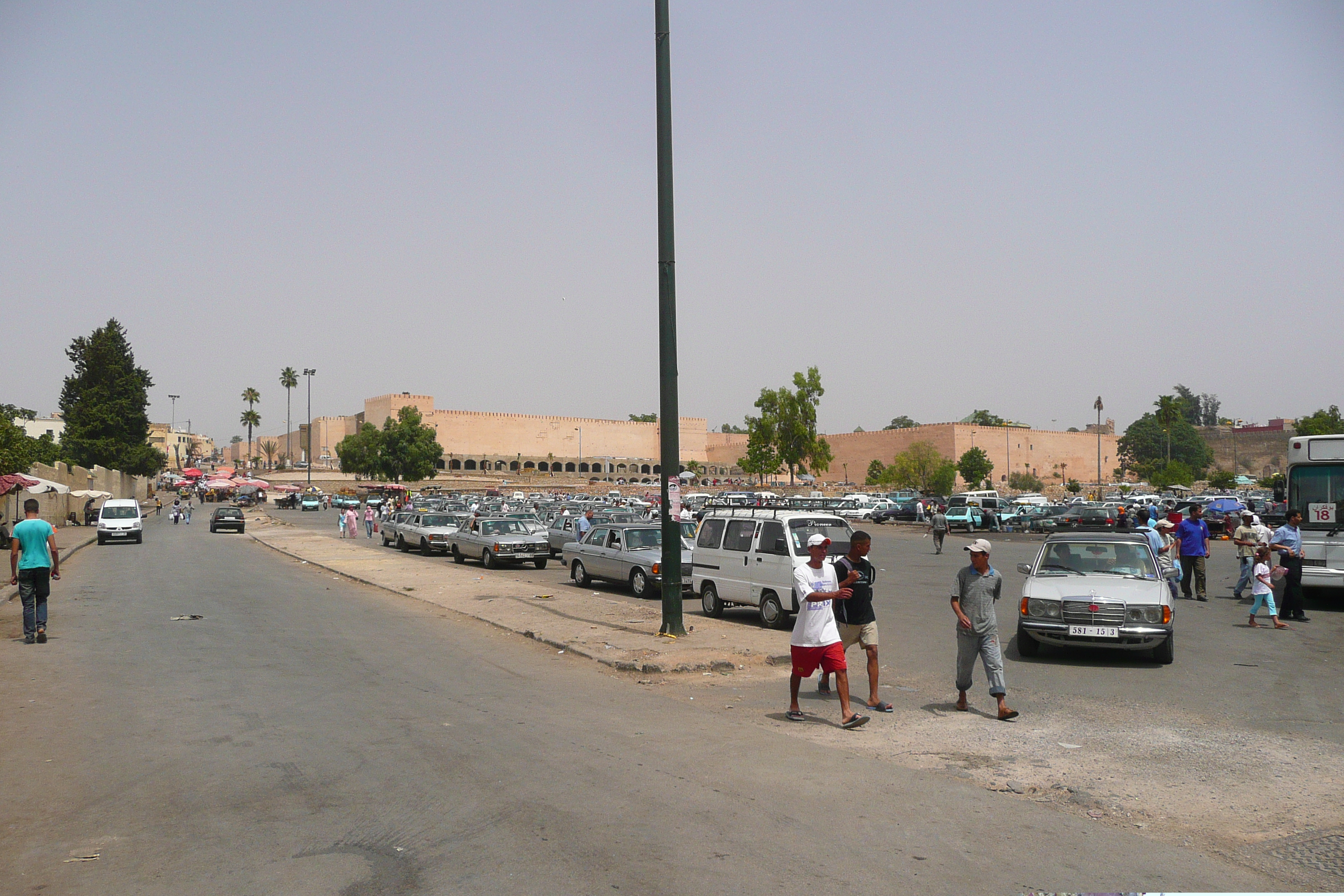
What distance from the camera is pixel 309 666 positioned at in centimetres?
1068

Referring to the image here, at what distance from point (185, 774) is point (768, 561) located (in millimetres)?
9553

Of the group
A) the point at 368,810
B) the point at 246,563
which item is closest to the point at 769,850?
the point at 368,810

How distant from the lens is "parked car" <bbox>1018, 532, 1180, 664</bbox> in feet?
35.7

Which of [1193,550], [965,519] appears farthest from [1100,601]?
[965,519]

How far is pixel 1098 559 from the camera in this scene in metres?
12.2

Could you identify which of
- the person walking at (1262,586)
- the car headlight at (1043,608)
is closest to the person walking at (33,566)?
the car headlight at (1043,608)

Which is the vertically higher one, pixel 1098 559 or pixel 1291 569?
pixel 1098 559

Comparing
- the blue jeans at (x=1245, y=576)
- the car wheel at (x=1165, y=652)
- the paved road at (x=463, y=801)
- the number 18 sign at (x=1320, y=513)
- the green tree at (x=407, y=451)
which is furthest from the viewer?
the green tree at (x=407, y=451)

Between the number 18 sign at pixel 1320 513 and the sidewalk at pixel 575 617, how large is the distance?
12127 millimetres

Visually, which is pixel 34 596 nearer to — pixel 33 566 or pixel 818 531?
pixel 33 566

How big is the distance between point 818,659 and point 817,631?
25 cm

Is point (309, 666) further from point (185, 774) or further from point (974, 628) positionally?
point (974, 628)

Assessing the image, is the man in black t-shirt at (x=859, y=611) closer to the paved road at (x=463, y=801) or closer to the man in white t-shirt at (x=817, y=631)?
the man in white t-shirt at (x=817, y=631)

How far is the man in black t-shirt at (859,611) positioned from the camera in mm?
8742
